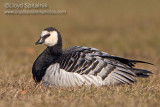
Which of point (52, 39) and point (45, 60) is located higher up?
point (52, 39)

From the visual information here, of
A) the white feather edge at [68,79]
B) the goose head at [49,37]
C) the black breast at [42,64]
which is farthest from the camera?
the goose head at [49,37]

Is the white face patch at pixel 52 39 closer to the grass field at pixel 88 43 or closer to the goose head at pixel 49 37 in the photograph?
the goose head at pixel 49 37

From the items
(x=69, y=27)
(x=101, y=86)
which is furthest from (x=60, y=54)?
(x=69, y=27)

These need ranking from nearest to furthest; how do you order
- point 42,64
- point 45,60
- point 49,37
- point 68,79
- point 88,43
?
point 68,79 → point 42,64 → point 45,60 → point 49,37 → point 88,43

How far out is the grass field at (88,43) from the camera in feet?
17.2

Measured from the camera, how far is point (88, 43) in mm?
14586

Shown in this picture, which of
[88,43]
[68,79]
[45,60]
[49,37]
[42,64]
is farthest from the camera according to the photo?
[88,43]

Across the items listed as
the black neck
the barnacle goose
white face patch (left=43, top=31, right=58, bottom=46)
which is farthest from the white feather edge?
white face patch (left=43, top=31, right=58, bottom=46)

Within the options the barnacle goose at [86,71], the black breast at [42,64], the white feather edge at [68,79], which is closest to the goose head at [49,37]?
the black breast at [42,64]

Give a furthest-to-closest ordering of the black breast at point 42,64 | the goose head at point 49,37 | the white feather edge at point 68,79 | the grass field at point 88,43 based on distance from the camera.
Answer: the goose head at point 49,37 → the black breast at point 42,64 → the white feather edge at point 68,79 → the grass field at point 88,43

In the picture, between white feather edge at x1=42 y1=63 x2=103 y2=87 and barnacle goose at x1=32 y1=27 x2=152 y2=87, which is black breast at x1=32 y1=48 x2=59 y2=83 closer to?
barnacle goose at x1=32 y1=27 x2=152 y2=87

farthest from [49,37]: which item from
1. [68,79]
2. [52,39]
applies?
[68,79]

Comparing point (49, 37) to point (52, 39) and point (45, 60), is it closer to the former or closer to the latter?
point (52, 39)

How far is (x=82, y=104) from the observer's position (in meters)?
4.92
